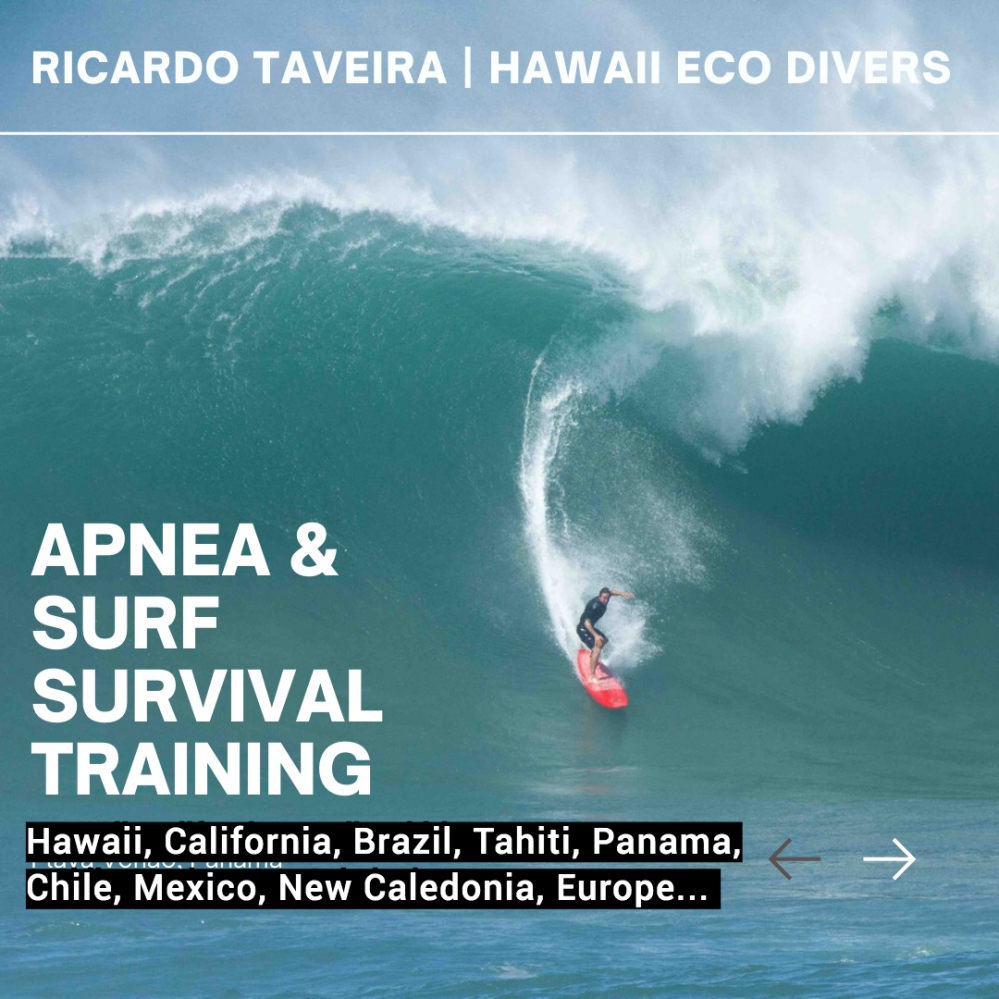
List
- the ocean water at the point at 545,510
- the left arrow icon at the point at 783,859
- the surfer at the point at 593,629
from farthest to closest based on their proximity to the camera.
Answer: the surfer at the point at 593,629 → the ocean water at the point at 545,510 → the left arrow icon at the point at 783,859

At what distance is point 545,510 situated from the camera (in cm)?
1277

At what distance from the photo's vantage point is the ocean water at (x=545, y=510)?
9.53 m

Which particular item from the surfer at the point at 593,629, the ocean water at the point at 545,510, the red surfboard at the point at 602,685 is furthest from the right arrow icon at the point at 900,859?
the surfer at the point at 593,629

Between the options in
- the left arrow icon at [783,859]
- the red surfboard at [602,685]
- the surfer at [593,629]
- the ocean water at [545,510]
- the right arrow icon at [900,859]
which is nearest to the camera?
the right arrow icon at [900,859]

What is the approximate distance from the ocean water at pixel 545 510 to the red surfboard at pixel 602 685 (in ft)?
0.45

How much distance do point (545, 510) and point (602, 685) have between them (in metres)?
2.09

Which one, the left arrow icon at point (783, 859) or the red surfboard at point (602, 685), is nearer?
the left arrow icon at point (783, 859)

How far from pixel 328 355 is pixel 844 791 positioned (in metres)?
7.23

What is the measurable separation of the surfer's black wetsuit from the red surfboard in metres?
0.09

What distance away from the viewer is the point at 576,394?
13898mm

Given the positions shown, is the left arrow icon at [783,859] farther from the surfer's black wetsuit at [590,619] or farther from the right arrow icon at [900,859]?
the surfer's black wetsuit at [590,619]

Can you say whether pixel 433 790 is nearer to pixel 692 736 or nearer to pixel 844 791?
pixel 692 736

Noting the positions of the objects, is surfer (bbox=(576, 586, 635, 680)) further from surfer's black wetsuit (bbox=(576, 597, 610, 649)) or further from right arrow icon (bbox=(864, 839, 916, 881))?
right arrow icon (bbox=(864, 839, 916, 881))

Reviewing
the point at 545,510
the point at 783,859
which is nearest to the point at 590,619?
the point at 545,510
